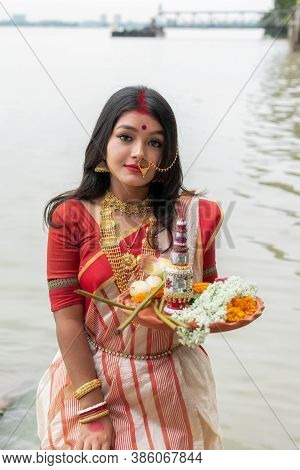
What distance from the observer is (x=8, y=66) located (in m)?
21.2

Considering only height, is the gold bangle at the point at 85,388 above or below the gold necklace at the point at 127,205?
below

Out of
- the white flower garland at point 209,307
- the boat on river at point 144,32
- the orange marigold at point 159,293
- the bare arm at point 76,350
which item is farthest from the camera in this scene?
the boat on river at point 144,32

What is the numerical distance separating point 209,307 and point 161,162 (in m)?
0.38

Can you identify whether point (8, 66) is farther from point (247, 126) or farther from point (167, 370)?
point (167, 370)

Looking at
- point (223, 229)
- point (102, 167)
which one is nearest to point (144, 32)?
point (223, 229)

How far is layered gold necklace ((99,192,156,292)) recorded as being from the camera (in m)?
1.87

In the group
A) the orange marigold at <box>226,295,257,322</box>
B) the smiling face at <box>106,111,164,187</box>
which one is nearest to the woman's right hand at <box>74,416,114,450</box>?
the orange marigold at <box>226,295,257,322</box>

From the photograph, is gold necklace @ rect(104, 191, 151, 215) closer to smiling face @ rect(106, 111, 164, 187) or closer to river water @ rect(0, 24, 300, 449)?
smiling face @ rect(106, 111, 164, 187)

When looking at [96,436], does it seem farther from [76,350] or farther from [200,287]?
[200,287]

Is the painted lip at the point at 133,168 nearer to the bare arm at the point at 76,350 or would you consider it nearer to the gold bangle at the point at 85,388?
the bare arm at the point at 76,350

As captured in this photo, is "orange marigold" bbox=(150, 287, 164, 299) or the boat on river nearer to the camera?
"orange marigold" bbox=(150, 287, 164, 299)

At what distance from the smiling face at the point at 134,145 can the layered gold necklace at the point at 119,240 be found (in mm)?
68

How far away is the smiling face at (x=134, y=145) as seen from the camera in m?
1.88

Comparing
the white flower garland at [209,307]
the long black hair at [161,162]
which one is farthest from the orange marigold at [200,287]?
the long black hair at [161,162]
